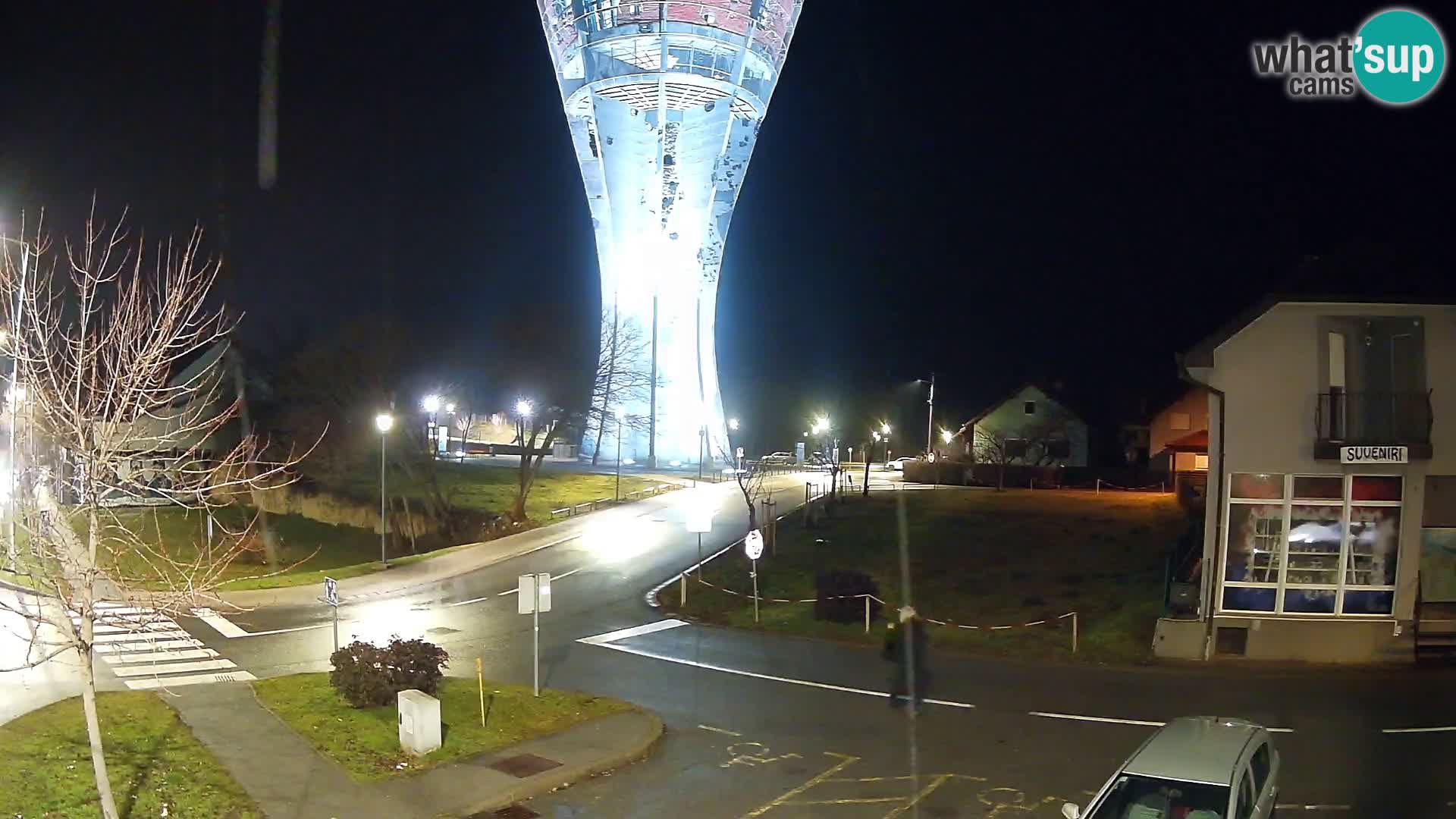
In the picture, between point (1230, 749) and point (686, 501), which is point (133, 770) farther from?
point (686, 501)

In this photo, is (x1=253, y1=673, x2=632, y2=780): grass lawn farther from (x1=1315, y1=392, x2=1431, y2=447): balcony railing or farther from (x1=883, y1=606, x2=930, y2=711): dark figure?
(x1=1315, y1=392, x2=1431, y2=447): balcony railing

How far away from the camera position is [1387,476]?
1986 cm

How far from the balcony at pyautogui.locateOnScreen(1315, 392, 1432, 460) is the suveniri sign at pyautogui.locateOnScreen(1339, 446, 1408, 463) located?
0.12 m

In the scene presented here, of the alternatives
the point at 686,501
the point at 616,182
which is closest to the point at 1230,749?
the point at 686,501

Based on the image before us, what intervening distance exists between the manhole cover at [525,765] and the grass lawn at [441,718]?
502 mm

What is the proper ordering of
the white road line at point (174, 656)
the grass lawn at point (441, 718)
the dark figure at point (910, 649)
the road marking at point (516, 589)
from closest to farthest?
the grass lawn at point (441, 718), the dark figure at point (910, 649), the white road line at point (174, 656), the road marking at point (516, 589)

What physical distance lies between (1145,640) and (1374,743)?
6.61 meters

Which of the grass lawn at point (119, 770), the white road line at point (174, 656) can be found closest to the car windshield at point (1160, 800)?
the grass lawn at point (119, 770)

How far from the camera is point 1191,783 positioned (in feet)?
28.3

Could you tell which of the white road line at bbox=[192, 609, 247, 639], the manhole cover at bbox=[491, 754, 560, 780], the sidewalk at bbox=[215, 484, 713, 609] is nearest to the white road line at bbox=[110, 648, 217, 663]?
the sidewalk at bbox=[215, 484, 713, 609]

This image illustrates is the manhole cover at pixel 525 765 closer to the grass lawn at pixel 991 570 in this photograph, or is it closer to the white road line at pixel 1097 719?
the white road line at pixel 1097 719

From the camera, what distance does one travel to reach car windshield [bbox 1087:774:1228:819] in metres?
8.47

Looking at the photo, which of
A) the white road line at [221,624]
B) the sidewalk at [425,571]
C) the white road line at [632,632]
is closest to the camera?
the white road line at [221,624]

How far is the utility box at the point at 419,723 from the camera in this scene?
41.9 feet
